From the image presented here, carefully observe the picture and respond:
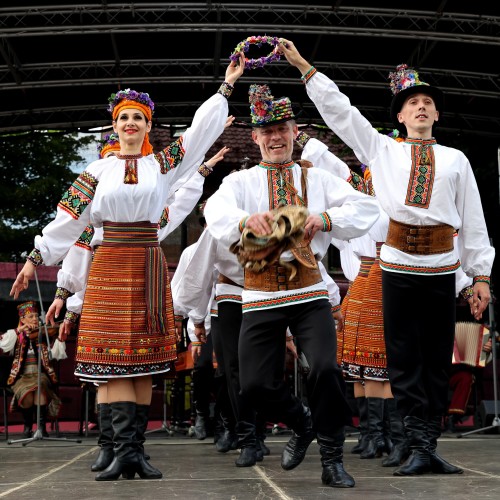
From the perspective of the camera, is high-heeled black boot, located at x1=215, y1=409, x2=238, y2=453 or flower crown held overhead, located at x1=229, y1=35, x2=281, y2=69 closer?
flower crown held overhead, located at x1=229, y1=35, x2=281, y2=69

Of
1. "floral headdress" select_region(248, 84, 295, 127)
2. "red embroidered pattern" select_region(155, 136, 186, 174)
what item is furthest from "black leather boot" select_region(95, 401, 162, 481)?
"floral headdress" select_region(248, 84, 295, 127)

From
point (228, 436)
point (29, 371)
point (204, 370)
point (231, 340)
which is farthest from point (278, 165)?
point (29, 371)

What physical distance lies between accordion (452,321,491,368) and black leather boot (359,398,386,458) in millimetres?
3410

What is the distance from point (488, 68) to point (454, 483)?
26.9 ft

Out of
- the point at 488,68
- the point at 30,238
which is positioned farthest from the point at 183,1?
the point at 30,238

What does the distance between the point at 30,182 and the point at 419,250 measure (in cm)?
2112

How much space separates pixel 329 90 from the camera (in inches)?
159

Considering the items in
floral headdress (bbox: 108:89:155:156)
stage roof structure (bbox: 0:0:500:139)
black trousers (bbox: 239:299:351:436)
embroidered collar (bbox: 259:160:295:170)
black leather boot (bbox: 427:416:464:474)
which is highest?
stage roof structure (bbox: 0:0:500:139)

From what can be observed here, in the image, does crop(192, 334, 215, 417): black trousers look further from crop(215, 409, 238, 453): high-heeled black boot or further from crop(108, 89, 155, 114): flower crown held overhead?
crop(108, 89, 155, 114): flower crown held overhead

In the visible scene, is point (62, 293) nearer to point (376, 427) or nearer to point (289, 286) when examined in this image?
point (289, 286)

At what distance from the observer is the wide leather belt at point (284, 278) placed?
372 cm

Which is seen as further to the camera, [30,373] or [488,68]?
[488,68]

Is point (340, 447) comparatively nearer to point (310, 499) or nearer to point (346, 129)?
point (310, 499)

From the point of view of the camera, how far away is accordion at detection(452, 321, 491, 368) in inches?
340
